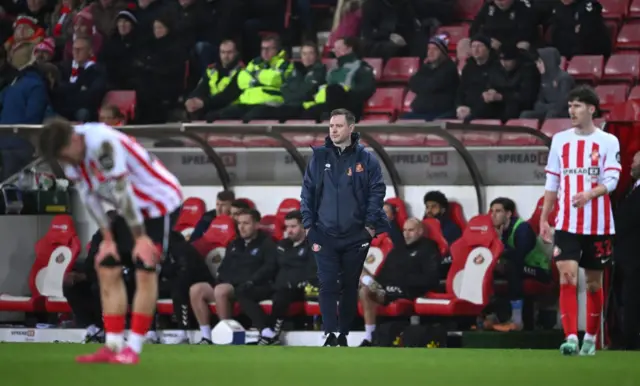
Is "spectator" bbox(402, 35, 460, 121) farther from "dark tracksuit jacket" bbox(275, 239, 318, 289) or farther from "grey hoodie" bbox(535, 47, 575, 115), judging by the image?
"dark tracksuit jacket" bbox(275, 239, 318, 289)

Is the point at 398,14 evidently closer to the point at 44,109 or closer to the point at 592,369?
the point at 44,109

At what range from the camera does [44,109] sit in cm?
1777

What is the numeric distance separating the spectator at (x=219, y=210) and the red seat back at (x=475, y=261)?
115 inches

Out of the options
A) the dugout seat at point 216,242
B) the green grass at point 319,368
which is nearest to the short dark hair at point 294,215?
the dugout seat at point 216,242

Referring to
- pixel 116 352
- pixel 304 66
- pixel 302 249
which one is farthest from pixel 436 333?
pixel 116 352

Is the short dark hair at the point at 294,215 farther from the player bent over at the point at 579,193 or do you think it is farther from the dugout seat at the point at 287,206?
the player bent over at the point at 579,193

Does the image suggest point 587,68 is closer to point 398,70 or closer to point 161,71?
point 398,70

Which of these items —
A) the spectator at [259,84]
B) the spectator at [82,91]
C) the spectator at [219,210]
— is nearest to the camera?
the spectator at [219,210]

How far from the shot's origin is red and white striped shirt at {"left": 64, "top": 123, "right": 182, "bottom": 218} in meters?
8.38

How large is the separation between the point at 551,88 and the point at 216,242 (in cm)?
422

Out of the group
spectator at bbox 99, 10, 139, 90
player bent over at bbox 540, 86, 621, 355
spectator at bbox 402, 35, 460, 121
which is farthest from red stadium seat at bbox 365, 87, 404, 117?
player bent over at bbox 540, 86, 621, 355

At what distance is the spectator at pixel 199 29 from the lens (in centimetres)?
1912

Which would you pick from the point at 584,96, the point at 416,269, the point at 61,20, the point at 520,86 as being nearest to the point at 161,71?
the point at 61,20

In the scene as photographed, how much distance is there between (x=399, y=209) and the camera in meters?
15.7
